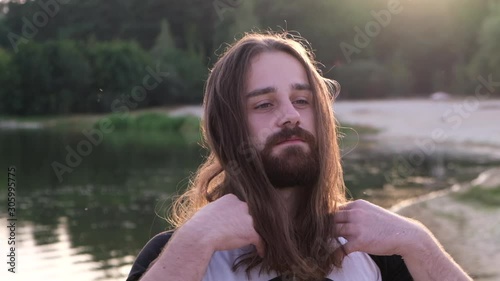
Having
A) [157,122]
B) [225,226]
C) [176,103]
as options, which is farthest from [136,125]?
[225,226]

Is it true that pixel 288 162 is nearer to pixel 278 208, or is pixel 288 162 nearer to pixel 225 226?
pixel 278 208

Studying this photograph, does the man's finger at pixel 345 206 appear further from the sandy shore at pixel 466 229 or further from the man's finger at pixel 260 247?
the sandy shore at pixel 466 229

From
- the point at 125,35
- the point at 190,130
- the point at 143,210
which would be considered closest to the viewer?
the point at 143,210

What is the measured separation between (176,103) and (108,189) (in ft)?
113

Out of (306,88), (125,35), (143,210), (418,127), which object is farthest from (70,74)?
(306,88)

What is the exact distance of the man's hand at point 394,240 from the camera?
2191 mm

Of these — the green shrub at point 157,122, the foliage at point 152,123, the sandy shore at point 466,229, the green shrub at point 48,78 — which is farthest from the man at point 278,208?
the green shrub at point 48,78

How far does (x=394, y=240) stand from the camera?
2.20 m

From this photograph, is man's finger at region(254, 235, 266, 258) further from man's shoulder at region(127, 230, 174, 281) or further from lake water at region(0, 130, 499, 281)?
lake water at region(0, 130, 499, 281)

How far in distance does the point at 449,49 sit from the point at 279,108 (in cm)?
5460

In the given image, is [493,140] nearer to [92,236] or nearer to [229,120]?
[92,236]

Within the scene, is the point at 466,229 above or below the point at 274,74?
below

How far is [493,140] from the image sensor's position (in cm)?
3167

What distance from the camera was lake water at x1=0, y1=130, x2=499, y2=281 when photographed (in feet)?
34.2
